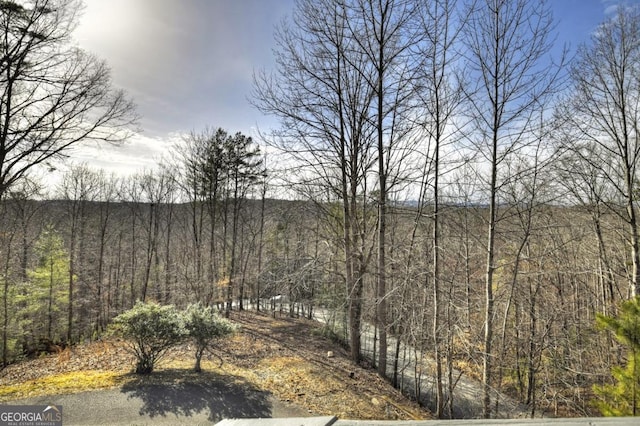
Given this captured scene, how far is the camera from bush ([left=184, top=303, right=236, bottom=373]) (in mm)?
7797

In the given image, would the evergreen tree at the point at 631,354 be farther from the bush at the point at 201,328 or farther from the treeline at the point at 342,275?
the bush at the point at 201,328

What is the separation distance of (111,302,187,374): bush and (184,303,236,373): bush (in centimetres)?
22

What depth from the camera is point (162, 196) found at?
68.8 feet

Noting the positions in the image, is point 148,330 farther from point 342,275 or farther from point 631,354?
point 631,354

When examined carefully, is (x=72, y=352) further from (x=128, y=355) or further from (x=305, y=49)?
(x=305, y=49)

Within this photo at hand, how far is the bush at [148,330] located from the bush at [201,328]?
222 mm

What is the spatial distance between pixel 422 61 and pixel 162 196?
2002cm

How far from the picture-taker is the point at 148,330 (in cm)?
726

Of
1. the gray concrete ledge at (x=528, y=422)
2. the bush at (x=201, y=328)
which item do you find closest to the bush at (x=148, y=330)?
the bush at (x=201, y=328)

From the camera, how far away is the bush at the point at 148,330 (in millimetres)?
7230

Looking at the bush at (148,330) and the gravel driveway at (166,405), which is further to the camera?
the bush at (148,330)

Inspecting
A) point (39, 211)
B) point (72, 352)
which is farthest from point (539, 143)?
point (39, 211)

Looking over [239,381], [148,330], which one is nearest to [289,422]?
[239,381]

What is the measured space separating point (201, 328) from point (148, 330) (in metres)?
1.23
